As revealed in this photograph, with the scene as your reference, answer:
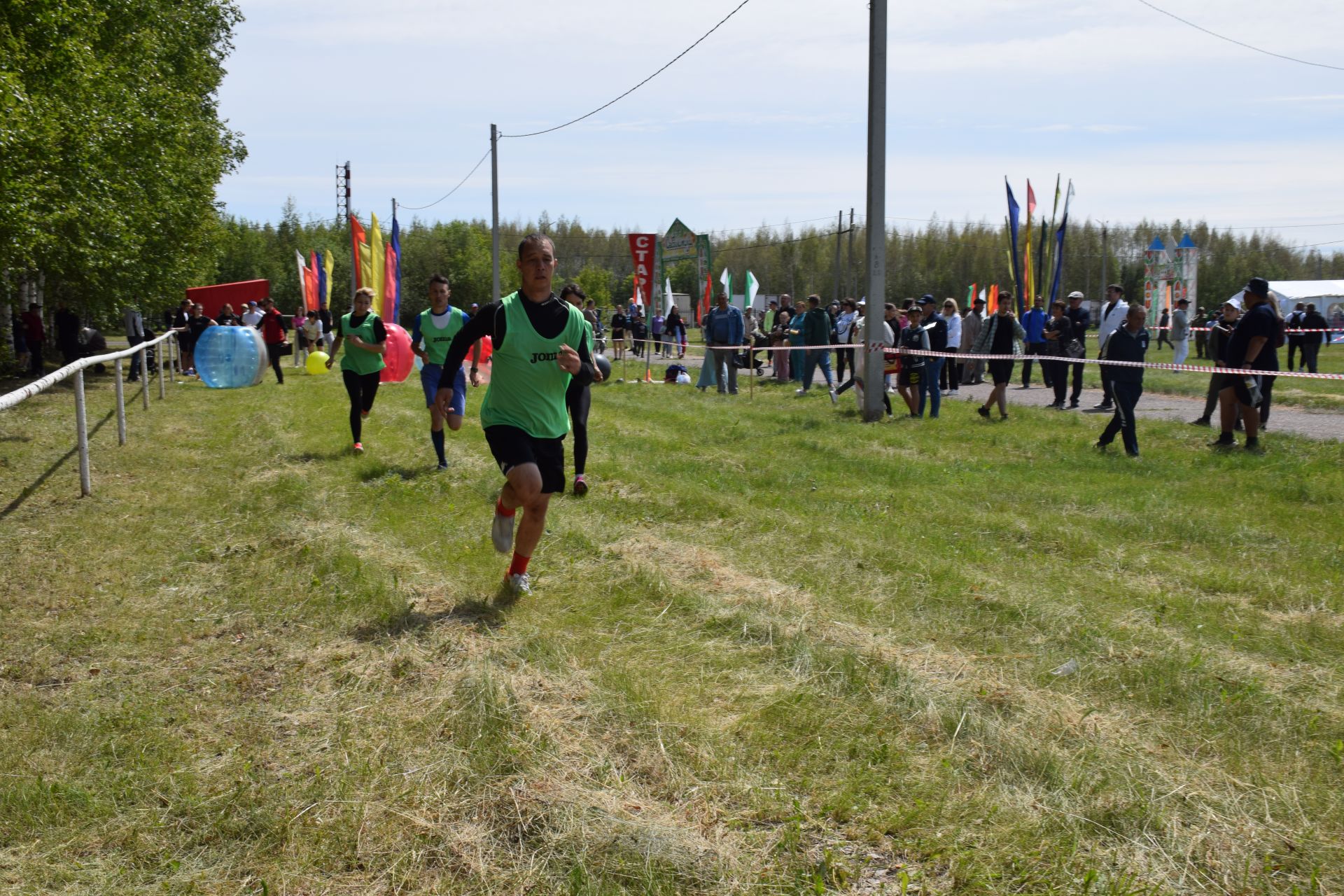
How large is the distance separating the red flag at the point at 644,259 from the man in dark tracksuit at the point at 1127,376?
57.7ft

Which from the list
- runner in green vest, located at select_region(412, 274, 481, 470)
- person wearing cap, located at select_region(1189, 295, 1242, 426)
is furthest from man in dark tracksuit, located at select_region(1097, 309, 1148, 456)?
runner in green vest, located at select_region(412, 274, 481, 470)

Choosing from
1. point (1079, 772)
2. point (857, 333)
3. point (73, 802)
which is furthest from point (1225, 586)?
point (857, 333)

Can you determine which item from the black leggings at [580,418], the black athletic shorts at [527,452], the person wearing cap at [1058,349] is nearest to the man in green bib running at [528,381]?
the black athletic shorts at [527,452]

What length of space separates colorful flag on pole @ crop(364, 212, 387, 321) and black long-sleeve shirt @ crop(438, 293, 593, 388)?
22884 millimetres

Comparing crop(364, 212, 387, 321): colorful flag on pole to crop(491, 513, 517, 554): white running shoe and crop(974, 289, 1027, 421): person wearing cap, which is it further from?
crop(491, 513, 517, 554): white running shoe

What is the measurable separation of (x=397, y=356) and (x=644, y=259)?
10.5 meters

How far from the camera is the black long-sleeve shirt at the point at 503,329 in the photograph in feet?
19.7

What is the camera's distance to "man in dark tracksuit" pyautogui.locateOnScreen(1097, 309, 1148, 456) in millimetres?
11789

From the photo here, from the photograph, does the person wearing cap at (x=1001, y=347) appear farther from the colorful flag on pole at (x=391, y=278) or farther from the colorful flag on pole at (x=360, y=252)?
the colorful flag on pole at (x=391, y=278)

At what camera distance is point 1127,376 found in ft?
38.9

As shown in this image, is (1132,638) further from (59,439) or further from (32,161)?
(32,161)

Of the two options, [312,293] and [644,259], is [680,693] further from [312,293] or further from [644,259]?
[312,293]

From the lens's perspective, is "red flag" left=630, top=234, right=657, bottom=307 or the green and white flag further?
the green and white flag

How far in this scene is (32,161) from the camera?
14828 mm
